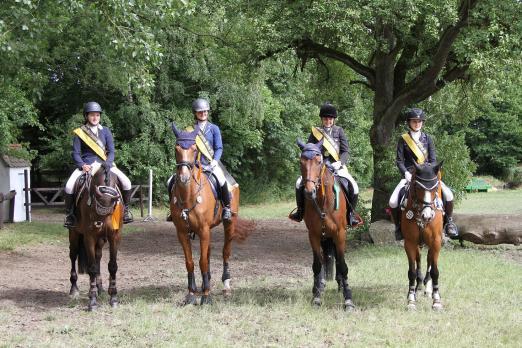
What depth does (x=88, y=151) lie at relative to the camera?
9148mm

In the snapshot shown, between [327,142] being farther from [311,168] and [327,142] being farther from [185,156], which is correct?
[185,156]

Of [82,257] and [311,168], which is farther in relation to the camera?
[82,257]

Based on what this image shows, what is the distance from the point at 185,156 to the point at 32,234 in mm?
11605

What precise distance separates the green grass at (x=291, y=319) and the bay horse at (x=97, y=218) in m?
0.39

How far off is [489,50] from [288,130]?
68.9ft

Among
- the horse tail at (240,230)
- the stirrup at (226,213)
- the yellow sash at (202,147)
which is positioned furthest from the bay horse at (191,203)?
the horse tail at (240,230)

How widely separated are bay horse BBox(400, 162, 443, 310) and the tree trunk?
6.66 metres

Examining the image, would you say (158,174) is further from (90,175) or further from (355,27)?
(90,175)

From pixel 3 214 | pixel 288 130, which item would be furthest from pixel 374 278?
pixel 288 130

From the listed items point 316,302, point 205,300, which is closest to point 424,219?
point 316,302

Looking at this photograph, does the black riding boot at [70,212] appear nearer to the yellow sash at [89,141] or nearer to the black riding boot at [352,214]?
the yellow sash at [89,141]

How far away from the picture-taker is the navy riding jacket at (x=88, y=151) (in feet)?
29.3

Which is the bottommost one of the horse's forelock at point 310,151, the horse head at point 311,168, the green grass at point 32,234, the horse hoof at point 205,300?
the green grass at point 32,234

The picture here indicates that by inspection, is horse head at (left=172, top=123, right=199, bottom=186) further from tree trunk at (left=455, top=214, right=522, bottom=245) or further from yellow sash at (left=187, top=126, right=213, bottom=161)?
tree trunk at (left=455, top=214, right=522, bottom=245)
